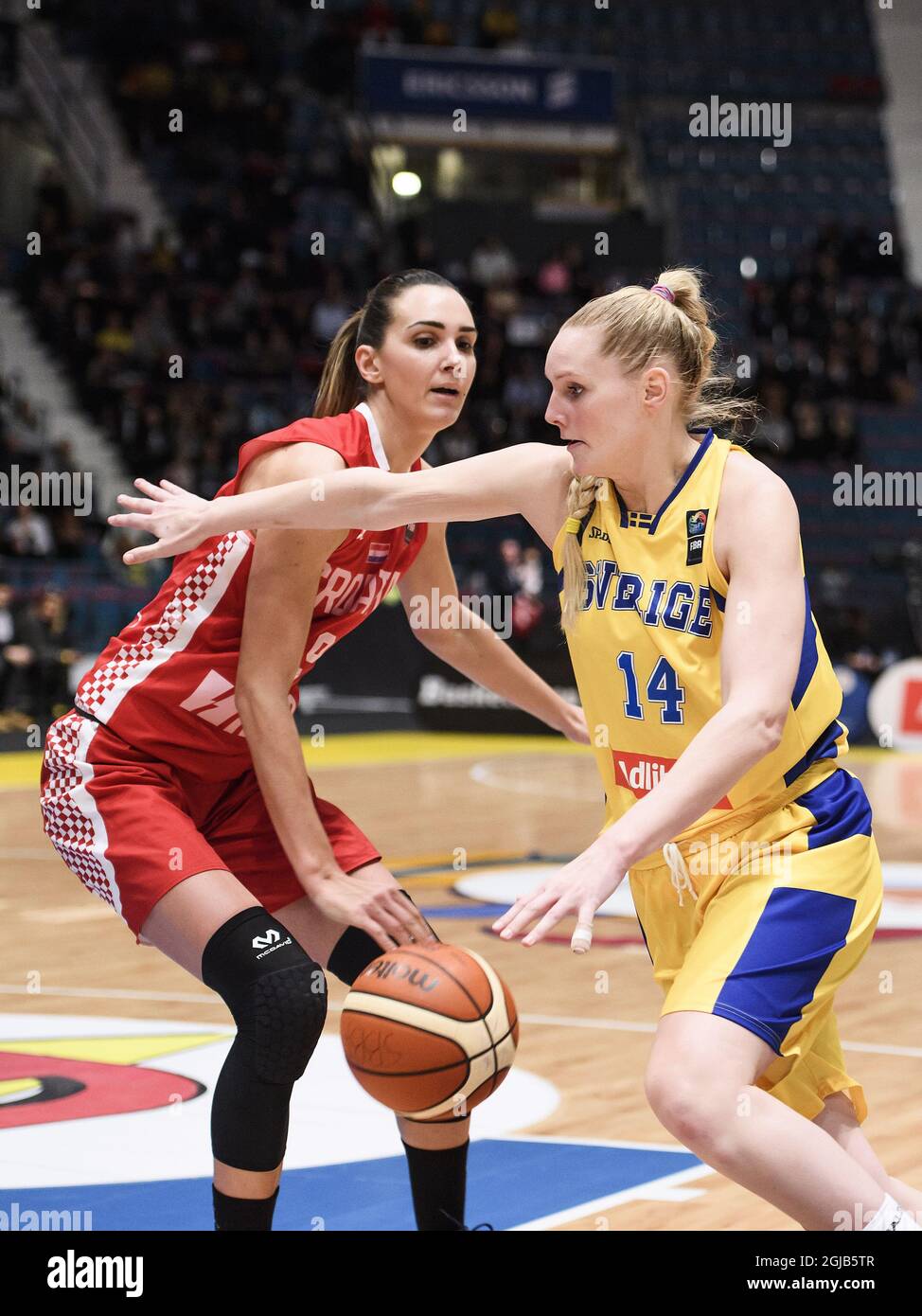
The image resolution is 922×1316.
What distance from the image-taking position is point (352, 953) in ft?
11.0

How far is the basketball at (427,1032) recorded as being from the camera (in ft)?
9.51

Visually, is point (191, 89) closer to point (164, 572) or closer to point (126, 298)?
point (126, 298)

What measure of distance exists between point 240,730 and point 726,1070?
1.23m

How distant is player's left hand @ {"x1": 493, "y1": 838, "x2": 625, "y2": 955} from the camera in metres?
2.36

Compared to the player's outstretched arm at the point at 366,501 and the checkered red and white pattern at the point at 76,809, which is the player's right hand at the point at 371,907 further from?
the player's outstretched arm at the point at 366,501

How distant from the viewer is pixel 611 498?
298cm

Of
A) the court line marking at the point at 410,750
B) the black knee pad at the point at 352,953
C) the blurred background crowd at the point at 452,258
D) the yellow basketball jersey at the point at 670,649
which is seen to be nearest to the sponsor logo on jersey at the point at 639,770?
the yellow basketball jersey at the point at 670,649

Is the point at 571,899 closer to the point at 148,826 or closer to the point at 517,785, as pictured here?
the point at 148,826

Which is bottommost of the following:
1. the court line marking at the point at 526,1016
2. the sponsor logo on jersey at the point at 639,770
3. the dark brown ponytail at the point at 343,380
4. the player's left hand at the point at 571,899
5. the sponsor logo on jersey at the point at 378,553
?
the court line marking at the point at 526,1016

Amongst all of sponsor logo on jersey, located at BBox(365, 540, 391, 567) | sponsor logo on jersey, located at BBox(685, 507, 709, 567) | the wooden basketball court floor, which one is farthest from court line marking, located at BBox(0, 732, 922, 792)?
sponsor logo on jersey, located at BBox(685, 507, 709, 567)

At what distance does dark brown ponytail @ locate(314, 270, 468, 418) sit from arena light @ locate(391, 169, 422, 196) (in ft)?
68.3

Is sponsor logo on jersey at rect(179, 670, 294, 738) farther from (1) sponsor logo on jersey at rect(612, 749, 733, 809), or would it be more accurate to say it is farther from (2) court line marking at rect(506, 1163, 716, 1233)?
(2) court line marking at rect(506, 1163, 716, 1233)

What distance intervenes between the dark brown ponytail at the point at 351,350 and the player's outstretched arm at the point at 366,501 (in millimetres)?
526

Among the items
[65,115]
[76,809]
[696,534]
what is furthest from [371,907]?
[65,115]
